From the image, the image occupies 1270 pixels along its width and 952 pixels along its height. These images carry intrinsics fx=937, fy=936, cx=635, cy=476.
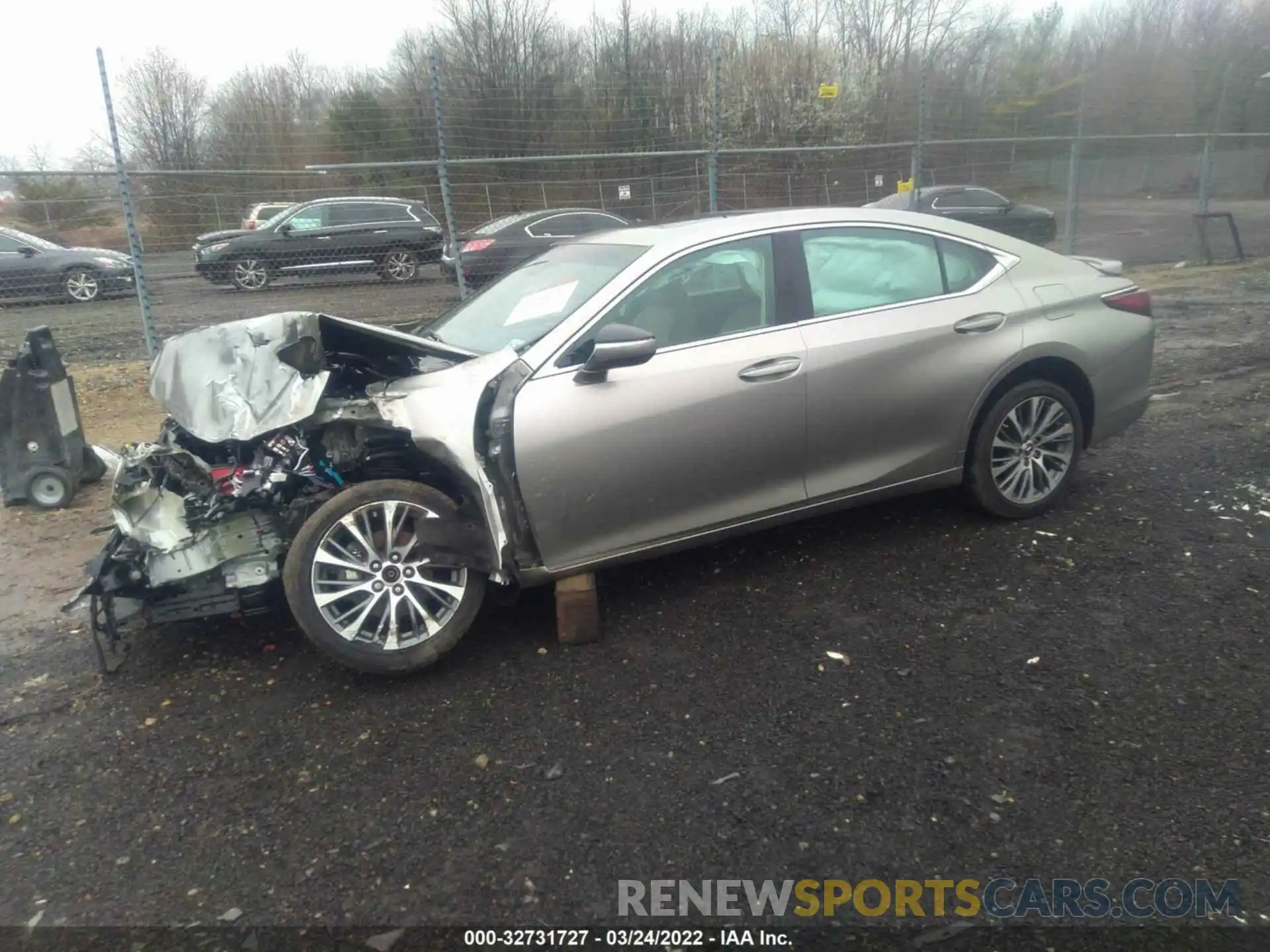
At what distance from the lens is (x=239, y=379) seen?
3.75 metres

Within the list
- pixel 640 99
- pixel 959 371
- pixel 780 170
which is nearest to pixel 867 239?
pixel 959 371

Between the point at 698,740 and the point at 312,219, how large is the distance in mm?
13744

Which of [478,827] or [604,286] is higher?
[604,286]

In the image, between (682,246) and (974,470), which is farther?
(974,470)

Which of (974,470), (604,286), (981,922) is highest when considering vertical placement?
(604,286)

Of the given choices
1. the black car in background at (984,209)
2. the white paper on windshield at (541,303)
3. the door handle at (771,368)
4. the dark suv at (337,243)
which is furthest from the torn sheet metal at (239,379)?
the black car in background at (984,209)

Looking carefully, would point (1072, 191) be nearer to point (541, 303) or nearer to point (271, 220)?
point (271, 220)

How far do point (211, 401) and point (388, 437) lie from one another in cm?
72

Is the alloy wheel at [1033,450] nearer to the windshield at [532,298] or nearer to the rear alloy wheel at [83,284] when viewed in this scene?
the windshield at [532,298]

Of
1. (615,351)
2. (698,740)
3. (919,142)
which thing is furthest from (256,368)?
(919,142)

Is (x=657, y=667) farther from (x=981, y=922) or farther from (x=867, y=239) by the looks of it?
(x=867, y=239)

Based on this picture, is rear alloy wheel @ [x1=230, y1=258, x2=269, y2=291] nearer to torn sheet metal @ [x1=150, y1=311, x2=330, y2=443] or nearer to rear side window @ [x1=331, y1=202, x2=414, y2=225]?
rear side window @ [x1=331, y1=202, x2=414, y2=225]

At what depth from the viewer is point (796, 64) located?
16.5 m

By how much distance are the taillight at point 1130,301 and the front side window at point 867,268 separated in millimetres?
1024
